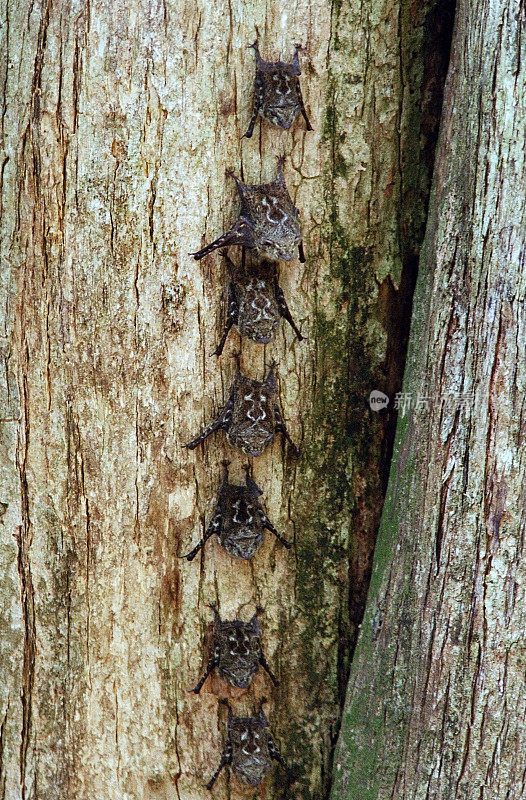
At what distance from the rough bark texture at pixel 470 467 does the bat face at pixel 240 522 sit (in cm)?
56

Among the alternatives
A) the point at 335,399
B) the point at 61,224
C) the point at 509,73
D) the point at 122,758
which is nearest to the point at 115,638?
the point at 122,758

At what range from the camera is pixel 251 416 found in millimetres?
2508

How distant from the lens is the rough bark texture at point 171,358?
251 cm

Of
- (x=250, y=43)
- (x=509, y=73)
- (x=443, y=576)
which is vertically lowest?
(x=443, y=576)

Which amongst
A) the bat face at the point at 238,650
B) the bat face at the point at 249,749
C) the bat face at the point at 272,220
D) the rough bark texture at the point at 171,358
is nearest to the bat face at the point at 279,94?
the rough bark texture at the point at 171,358

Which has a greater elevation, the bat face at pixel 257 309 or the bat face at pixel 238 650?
the bat face at pixel 257 309

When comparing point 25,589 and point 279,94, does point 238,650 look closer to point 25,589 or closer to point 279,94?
point 25,589

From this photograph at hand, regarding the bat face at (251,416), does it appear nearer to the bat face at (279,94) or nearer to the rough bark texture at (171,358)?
the rough bark texture at (171,358)

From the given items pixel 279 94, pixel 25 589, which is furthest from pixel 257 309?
pixel 25 589

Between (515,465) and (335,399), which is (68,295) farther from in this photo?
(515,465)

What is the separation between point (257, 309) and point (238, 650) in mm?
1296

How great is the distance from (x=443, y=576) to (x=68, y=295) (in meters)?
1.71

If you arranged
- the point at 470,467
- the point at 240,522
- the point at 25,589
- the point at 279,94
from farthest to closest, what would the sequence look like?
the point at 25,589, the point at 240,522, the point at 279,94, the point at 470,467

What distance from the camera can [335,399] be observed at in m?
2.67
